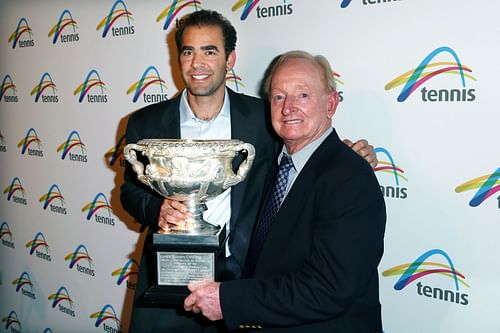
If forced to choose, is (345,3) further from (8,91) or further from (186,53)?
(8,91)

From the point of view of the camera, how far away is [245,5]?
7.02 ft

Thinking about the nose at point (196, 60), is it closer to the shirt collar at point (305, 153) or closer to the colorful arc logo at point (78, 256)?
the shirt collar at point (305, 153)

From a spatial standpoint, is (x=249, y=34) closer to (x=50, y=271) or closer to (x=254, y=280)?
(x=254, y=280)

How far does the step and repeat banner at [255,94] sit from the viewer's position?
1669mm

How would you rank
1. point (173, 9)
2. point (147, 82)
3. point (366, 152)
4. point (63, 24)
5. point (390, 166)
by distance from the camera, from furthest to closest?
1. point (63, 24)
2. point (147, 82)
3. point (173, 9)
4. point (390, 166)
5. point (366, 152)

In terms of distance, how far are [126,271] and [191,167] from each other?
5.42 ft

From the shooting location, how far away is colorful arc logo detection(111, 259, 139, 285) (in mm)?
2756

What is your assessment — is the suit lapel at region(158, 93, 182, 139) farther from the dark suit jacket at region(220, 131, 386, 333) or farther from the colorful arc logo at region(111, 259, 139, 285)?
the colorful arc logo at region(111, 259, 139, 285)

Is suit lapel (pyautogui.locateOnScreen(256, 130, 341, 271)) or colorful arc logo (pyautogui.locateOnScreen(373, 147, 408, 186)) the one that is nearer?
suit lapel (pyautogui.locateOnScreen(256, 130, 341, 271))

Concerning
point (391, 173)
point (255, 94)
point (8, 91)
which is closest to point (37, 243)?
point (8, 91)

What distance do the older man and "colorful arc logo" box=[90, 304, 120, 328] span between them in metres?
1.77

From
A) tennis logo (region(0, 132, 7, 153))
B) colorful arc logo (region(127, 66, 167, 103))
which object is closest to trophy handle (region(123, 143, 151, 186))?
colorful arc logo (region(127, 66, 167, 103))

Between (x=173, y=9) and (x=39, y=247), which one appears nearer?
(x=173, y=9)

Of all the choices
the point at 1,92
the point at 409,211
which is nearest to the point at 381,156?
the point at 409,211
